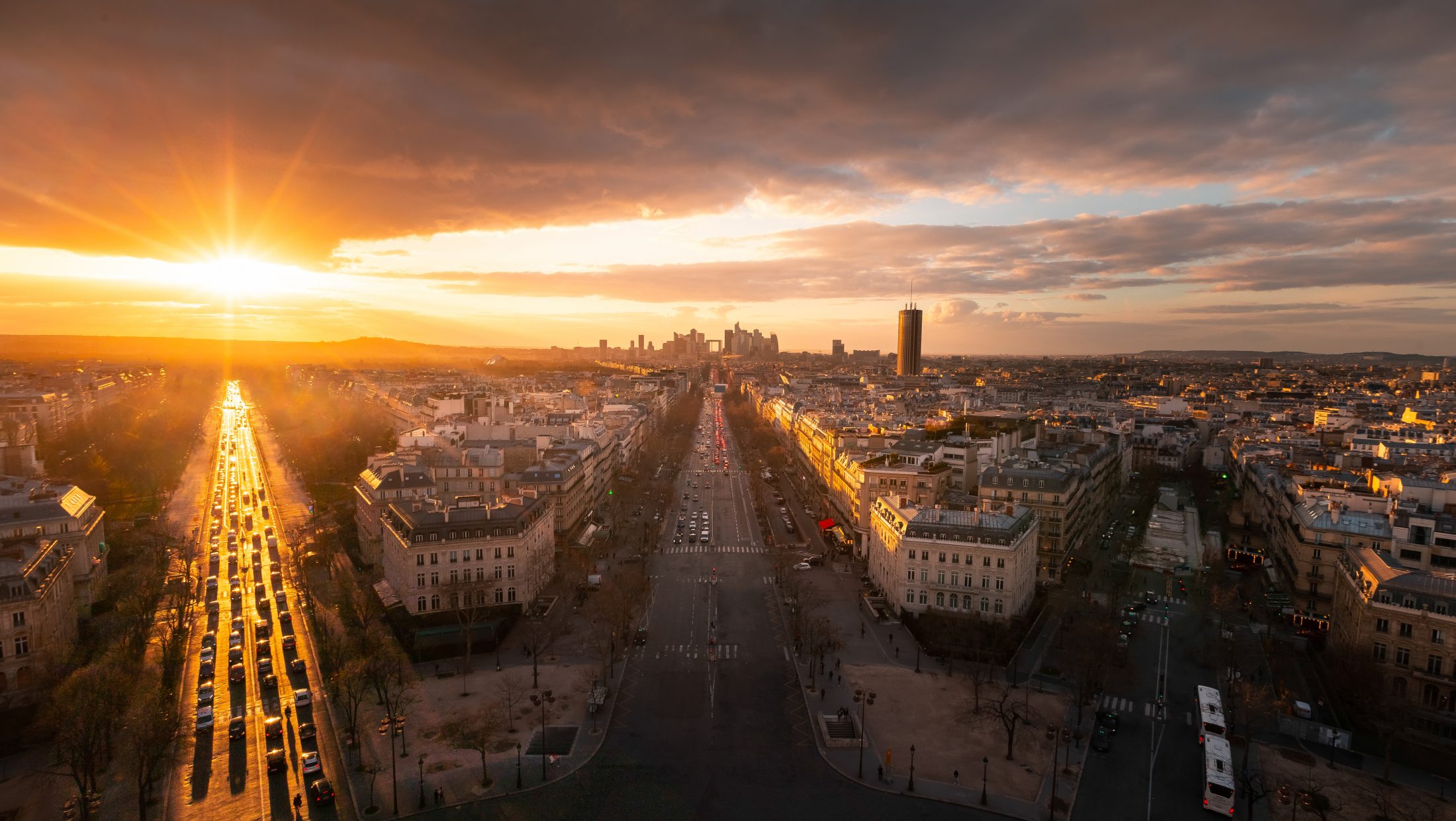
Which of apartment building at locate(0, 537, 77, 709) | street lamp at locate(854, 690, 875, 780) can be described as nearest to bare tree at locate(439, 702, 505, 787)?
street lamp at locate(854, 690, 875, 780)

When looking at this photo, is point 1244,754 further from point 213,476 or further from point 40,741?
point 213,476

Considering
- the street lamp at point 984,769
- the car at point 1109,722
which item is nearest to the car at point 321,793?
the street lamp at point 984,769

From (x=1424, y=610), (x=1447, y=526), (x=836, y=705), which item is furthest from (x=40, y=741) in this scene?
(x=1447, y=526)

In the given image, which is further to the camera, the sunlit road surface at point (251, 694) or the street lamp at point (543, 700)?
the street lamp at point (543, 700)

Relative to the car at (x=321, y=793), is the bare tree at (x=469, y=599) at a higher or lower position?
higher

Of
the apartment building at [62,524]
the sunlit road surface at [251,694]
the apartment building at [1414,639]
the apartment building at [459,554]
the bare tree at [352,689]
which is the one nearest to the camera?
the sunlit road surface at [251,694]

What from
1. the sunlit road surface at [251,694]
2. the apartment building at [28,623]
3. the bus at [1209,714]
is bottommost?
the sunlit road surface at [251,694]

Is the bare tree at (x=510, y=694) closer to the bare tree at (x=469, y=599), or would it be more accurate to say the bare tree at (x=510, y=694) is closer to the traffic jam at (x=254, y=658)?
the bare tree at (x=469, y=599)

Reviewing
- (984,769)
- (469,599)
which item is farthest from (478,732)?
(984,769)
